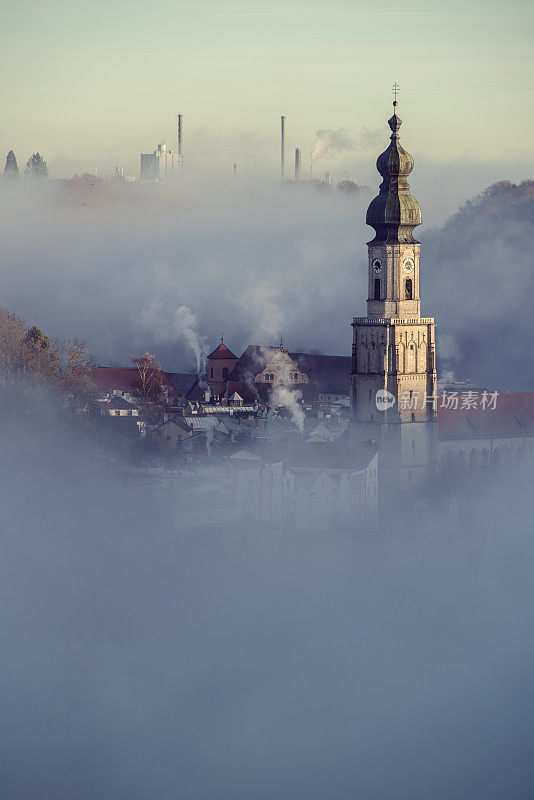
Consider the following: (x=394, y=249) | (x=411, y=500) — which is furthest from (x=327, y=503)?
(x=394, y=249)

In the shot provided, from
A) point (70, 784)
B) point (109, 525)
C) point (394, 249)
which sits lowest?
point (70, 784)

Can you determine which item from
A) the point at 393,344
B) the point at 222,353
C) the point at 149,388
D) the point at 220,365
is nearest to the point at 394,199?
the point at 393,344

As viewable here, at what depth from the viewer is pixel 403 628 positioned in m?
68.3

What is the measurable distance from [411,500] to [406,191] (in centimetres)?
1377

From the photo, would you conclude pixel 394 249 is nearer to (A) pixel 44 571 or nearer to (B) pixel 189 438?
(B) pixel 189 438

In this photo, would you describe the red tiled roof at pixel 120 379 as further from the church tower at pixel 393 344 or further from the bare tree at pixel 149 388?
the church tower at pixel 393 344

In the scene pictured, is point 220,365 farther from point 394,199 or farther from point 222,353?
point 394,199

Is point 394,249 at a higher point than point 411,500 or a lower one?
higher

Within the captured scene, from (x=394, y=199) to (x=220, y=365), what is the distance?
31.6 metres

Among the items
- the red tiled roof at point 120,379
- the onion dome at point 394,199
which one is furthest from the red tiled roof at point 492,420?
the red tiled roof at point 120,379

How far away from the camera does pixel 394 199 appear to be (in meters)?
82.1

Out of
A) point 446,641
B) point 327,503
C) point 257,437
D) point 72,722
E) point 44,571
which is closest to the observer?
point 72,722

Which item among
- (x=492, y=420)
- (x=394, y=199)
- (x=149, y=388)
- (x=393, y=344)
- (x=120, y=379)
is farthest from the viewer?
(x=120, y=379)

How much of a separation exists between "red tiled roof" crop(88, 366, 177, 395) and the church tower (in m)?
25.2
